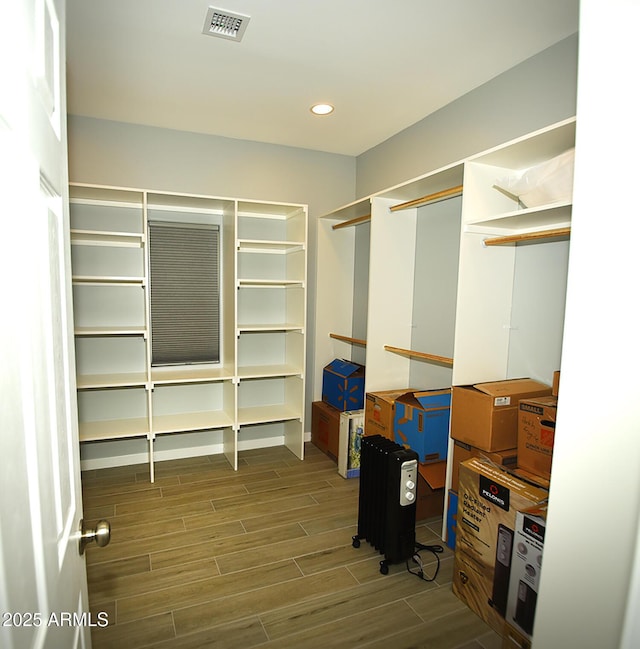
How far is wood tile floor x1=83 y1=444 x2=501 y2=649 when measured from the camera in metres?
1.94

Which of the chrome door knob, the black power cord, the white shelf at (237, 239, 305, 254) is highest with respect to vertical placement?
the white shelf at (237, 239, 305, 254)

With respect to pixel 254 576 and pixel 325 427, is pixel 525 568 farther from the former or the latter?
pixel 325 427

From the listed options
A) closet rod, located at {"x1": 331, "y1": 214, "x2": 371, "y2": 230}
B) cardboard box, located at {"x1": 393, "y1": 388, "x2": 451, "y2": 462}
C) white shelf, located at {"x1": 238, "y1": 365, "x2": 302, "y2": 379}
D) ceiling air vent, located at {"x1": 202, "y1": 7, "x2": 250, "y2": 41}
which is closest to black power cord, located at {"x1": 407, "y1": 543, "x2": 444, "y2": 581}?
cardboard box, located at {"x1": 393, "y1": 388, "x2": 451, "y2": 462}

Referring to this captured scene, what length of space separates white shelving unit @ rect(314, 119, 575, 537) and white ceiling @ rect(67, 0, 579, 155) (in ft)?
2.05

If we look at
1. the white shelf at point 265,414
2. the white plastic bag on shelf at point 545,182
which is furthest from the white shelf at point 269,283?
the white plastic bag on shelf at point 545,182

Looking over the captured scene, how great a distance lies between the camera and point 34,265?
2.01 ft

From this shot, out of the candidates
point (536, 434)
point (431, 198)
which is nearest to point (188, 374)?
point (431, 198)

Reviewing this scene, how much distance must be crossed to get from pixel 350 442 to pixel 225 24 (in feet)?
9.54

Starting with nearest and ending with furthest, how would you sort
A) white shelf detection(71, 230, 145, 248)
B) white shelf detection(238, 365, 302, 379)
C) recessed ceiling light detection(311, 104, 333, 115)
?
recessed ceiling light detection(311, 104, 333, 115) < white shelf detection(71, 230, 145, 248) < white shelf detection(238, 365, 302, 379)

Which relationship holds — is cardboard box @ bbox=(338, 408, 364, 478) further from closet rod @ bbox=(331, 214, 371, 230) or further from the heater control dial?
closet rod @ bbox=(331, 214, 371, 230)

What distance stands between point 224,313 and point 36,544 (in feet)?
11.1

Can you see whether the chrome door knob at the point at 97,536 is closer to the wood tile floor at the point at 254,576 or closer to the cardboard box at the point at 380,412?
the wood tile floor at the point at 254,576

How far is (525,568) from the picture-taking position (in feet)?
5.97

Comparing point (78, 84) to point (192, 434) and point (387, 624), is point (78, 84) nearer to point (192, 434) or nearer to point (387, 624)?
point (192, 434)
